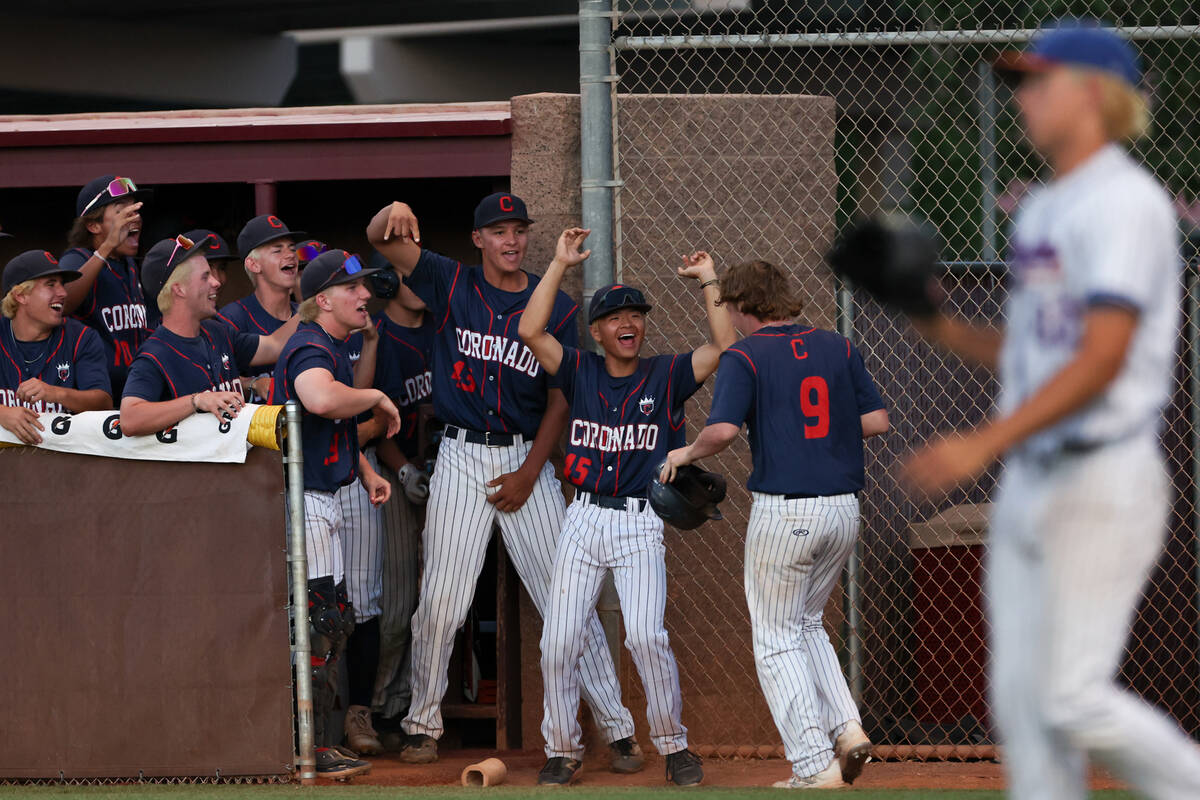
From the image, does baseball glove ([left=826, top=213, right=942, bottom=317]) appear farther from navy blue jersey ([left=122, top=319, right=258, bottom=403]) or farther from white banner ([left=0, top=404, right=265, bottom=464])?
navy blue jersey ([left=122, top=319, right=258, bottom=403])

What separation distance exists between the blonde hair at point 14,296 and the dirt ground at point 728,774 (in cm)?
227

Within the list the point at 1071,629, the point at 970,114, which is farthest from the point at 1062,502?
the point at 970,114

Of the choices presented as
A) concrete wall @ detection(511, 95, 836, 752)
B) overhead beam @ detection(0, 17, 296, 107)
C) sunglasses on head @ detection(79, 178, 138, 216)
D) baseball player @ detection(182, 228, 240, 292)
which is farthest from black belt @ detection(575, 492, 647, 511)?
overhead beam @ detection(0, 17, 296, 107)

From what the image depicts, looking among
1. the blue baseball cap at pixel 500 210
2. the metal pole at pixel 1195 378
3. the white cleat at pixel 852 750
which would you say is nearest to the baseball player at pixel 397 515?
the blue baseball cap at pixel 500 210

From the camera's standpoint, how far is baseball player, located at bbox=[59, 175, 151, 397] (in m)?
6.06

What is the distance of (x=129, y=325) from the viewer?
6.38 metres

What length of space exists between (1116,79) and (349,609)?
368 centimetres

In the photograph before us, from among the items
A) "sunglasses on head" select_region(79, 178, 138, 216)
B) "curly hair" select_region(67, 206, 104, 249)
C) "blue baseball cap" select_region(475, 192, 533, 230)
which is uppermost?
"sunglasses on head" select_region(79, 178, 138, 216)

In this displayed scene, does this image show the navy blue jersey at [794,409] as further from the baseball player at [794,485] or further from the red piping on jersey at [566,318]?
the red piping on jersey at [566,318]

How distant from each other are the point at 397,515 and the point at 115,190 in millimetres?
1839

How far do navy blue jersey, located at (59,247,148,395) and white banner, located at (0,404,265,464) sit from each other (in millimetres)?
966

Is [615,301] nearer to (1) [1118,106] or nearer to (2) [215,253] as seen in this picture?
(2) [215,253]

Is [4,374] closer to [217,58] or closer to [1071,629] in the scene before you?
[1071,629]

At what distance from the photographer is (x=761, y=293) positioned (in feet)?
16.5
